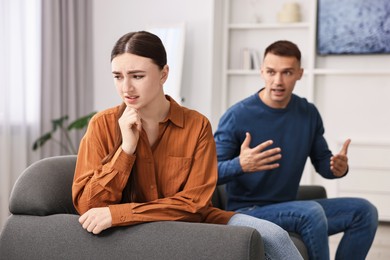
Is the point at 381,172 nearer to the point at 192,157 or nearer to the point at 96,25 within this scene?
the point at 96,25

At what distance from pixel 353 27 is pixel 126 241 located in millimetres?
3661

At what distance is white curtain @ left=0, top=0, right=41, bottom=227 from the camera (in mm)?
4594

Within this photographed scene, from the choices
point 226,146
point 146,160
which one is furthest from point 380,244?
point 146,160

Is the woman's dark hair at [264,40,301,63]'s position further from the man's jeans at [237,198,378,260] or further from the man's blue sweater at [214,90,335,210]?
the man's jeans at [237,198,378,260]

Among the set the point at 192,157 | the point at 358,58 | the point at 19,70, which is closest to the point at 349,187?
the point at 358,58

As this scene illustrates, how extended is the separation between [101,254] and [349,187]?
3.44 m

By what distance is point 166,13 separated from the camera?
5.68 metres

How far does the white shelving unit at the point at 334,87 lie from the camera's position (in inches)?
196

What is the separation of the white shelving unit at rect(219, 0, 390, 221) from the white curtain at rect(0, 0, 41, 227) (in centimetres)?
152

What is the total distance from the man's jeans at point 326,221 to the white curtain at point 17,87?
251 cm

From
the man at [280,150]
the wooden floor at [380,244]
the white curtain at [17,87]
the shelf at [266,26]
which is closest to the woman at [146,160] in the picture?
the man at [280,150]

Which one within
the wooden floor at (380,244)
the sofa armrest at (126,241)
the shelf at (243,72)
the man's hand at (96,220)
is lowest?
the wooden floor at (380,244)

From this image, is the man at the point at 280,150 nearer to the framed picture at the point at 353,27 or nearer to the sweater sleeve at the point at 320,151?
the sweater sleeve at the point at 320,151

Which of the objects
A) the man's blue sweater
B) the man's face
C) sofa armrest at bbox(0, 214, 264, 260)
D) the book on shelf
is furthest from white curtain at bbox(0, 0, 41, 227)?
sofa armrest at bbox(0, 214, 264, 260)
